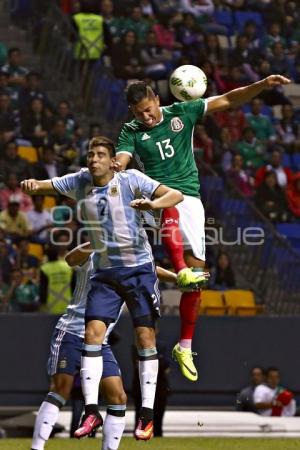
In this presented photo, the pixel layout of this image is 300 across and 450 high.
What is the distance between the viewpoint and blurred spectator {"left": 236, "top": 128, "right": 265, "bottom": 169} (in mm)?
23797

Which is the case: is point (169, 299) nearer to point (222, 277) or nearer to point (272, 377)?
point (222, 277)

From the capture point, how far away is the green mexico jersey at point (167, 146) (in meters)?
12.9

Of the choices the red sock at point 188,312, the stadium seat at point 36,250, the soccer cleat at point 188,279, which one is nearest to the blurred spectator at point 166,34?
the stadium seat at point 36,250

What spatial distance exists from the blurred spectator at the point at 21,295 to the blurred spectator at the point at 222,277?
2813 mm

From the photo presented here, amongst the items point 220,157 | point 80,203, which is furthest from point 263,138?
point 80,203

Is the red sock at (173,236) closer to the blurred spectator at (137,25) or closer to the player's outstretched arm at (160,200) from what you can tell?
the player's outstretched arm at (160,200)

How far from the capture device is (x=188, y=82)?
13.1m

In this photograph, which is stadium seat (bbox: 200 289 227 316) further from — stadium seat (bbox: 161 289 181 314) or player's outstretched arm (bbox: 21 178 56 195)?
player's outstretched arm (bbox: 21 178 56 195)

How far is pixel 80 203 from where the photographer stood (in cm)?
1191

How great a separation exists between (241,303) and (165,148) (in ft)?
28.9

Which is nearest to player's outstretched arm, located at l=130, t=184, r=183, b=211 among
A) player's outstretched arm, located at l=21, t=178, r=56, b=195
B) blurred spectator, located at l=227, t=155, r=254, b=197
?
player's outstretched arm, located at l=21, t=178, r=56, b=195

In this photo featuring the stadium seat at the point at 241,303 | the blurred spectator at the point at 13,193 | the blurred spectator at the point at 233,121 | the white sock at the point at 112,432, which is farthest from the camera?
the blurred spectator at the point at 233,121

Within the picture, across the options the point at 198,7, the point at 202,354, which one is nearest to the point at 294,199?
the point at 202,354

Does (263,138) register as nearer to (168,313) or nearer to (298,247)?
(298,247)
